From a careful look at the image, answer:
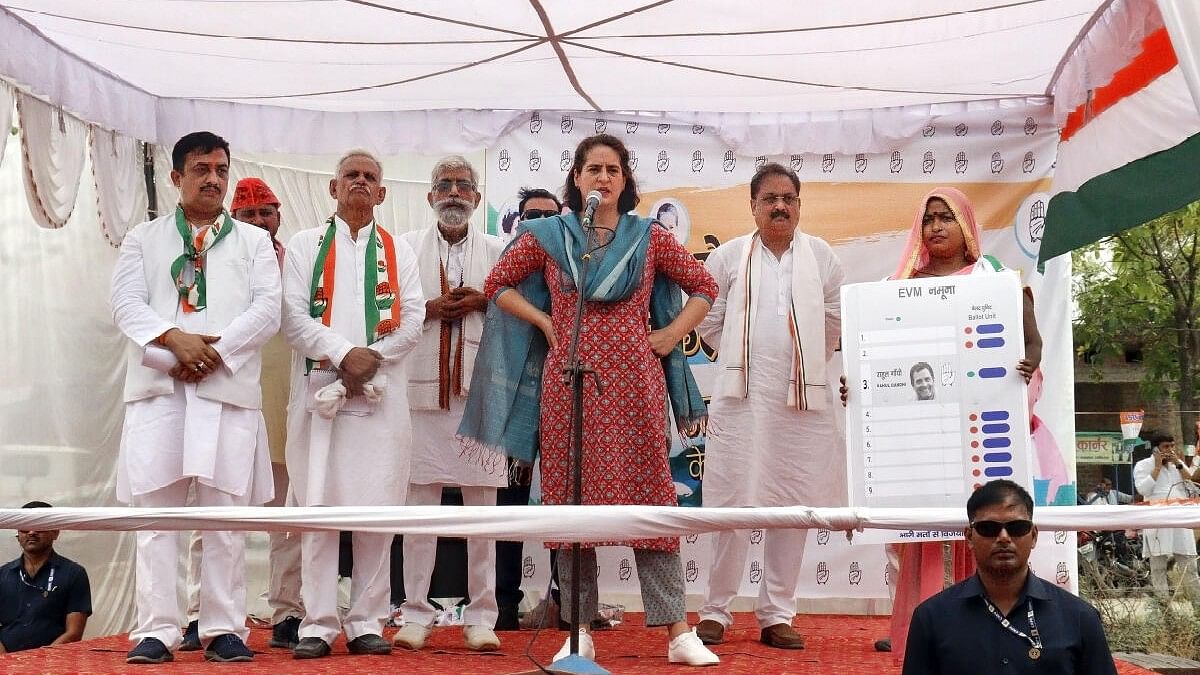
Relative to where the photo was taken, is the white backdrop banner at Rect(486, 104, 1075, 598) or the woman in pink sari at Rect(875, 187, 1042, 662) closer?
the woman in pink sari at Rect(875, 187, 1042, 662)

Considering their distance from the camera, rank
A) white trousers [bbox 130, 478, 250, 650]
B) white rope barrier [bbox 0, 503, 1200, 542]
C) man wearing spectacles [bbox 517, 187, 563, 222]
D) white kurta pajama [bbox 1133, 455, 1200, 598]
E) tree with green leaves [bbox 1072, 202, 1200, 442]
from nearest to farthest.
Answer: white rope barrier [bbox 0, 503, 1200, 542] → white trousers [bbox 130, 478, 250, 650] → man wearing spectacles [bbox 517, 187, 563, 222] → white kurta pajama [bbox 1133, 455, 1200, 598] → tree with green leaves [bbox 1072, 202, 1200, 442]

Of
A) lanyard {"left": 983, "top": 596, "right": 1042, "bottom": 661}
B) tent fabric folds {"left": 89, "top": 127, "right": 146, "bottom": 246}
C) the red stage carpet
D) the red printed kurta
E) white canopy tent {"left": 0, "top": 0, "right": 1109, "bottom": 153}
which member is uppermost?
white canopy tent {"left": 0, "top": 0, "right": 1109, "bottom": 153}

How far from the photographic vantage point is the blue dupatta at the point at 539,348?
545 centimetres

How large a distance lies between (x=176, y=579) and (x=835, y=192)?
14.9ft

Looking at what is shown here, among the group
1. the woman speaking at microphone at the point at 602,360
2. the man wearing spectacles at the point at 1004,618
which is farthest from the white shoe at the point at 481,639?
the man wearing spectacles at the point at 1004,618

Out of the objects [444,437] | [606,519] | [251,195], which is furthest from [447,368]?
[606,519]

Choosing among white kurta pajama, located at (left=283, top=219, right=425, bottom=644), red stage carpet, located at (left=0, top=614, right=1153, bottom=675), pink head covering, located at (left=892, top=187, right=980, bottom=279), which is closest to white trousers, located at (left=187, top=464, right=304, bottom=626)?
red stage carpet, located at (left=0, top=614, right=1153, bottom=675)

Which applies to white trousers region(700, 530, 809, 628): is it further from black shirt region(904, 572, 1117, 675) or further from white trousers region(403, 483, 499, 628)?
black shirt region(904, 572, 1117, 675)

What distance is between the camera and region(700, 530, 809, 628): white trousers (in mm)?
6312

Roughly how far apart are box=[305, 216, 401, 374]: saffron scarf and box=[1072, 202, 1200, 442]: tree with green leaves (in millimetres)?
14499

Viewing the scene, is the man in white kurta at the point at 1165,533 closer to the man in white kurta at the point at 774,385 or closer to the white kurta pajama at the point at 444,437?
the man in white kurta at the point at 774,385

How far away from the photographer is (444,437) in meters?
6.65

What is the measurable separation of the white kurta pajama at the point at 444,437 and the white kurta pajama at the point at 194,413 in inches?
34.9

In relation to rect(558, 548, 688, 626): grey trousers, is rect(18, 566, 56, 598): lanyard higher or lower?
lower
